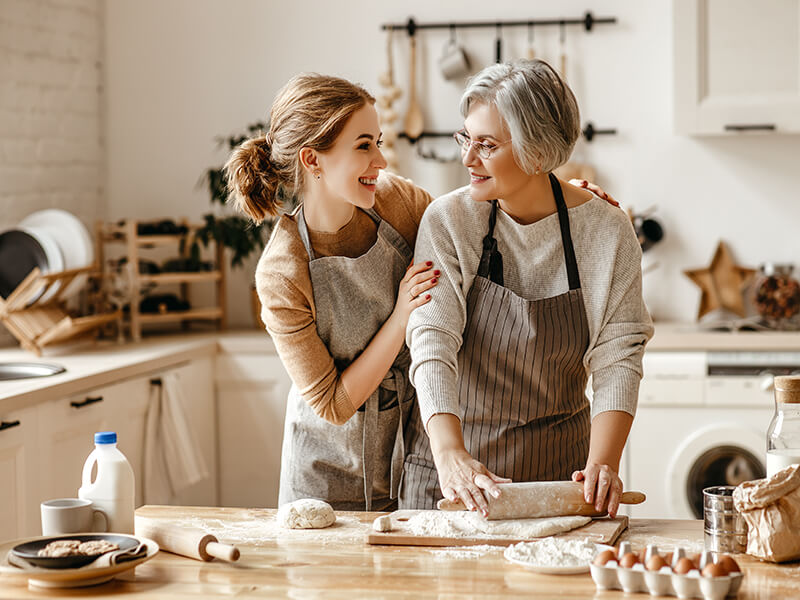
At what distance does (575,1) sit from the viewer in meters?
3.98

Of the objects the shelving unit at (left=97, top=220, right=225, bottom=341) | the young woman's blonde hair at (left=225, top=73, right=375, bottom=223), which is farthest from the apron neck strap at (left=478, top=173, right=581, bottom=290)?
the shelving unit at (left=97, top=220, right=225, bottom=341)

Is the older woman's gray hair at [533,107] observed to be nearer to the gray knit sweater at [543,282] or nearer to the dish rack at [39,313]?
the gray knit sweater at [543,282]

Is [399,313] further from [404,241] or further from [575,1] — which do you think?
[575,1]

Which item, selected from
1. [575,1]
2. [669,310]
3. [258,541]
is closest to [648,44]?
[575,1]

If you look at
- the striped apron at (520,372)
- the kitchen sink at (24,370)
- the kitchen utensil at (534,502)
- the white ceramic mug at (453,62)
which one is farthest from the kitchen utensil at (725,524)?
the white ceramic mug at (453,62)

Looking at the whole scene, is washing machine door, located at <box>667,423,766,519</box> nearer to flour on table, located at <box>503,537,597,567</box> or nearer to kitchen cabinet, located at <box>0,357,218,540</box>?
kitchen cabinet, located at <box>0,357,218,540</box>

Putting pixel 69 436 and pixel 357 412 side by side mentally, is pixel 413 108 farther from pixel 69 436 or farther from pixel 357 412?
pixel 357 412

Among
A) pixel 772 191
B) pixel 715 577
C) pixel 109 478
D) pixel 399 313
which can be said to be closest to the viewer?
pixel 715 577

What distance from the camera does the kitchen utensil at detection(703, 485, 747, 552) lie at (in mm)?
1462

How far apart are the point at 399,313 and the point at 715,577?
2.73 ft

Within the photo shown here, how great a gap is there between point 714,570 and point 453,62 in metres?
3.00

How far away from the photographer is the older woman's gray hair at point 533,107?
1.73 metres

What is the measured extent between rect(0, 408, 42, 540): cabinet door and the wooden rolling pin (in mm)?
1030

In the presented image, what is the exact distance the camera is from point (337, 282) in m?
1.99
